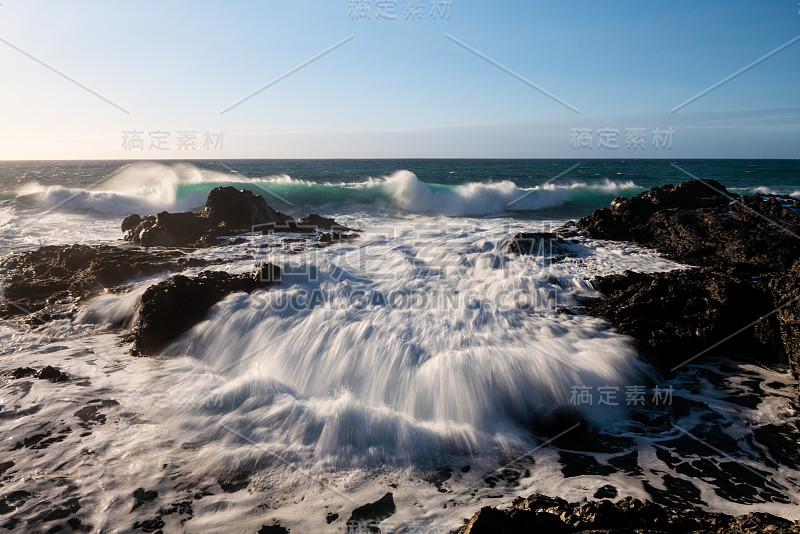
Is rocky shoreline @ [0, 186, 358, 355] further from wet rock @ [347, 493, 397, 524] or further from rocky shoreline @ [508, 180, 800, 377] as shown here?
rocky shoreline @ [508, 180, 800, 377]

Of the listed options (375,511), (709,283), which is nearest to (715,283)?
(709,283)

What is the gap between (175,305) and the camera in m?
6.51

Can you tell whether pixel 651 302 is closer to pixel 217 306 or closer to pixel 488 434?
pixel 488 434

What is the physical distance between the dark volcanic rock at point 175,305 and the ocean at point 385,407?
0.24 m

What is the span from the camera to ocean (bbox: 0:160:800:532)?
11.7ft

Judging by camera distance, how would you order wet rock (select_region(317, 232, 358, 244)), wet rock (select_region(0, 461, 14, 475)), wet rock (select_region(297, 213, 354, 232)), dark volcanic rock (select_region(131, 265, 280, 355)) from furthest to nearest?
wet rock (select_region(297, 213, 354, 232))
wet rock (select_region(317, 232, 358, 244))
dark volcanic rock (select_region(131, 265, 280, 355))
wet rock (select_region(0, 461, 14, 475))

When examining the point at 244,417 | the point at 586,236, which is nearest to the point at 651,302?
the point at 586,236

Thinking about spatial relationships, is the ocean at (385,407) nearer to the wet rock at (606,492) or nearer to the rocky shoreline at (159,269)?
the wet rock at (606,492)

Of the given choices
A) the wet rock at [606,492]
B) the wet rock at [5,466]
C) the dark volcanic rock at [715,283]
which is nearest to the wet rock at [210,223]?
the wet rock at [5,466]

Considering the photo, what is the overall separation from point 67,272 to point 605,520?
9.75m

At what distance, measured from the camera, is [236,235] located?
11234 millimetres

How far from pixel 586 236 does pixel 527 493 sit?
809 centimetres

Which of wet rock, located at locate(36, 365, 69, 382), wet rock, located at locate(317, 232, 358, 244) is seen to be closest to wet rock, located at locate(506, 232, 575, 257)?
wet rock, located at locate(317, 232, 358, 244)

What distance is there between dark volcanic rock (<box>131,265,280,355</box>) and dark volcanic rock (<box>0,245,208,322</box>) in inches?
71.9
